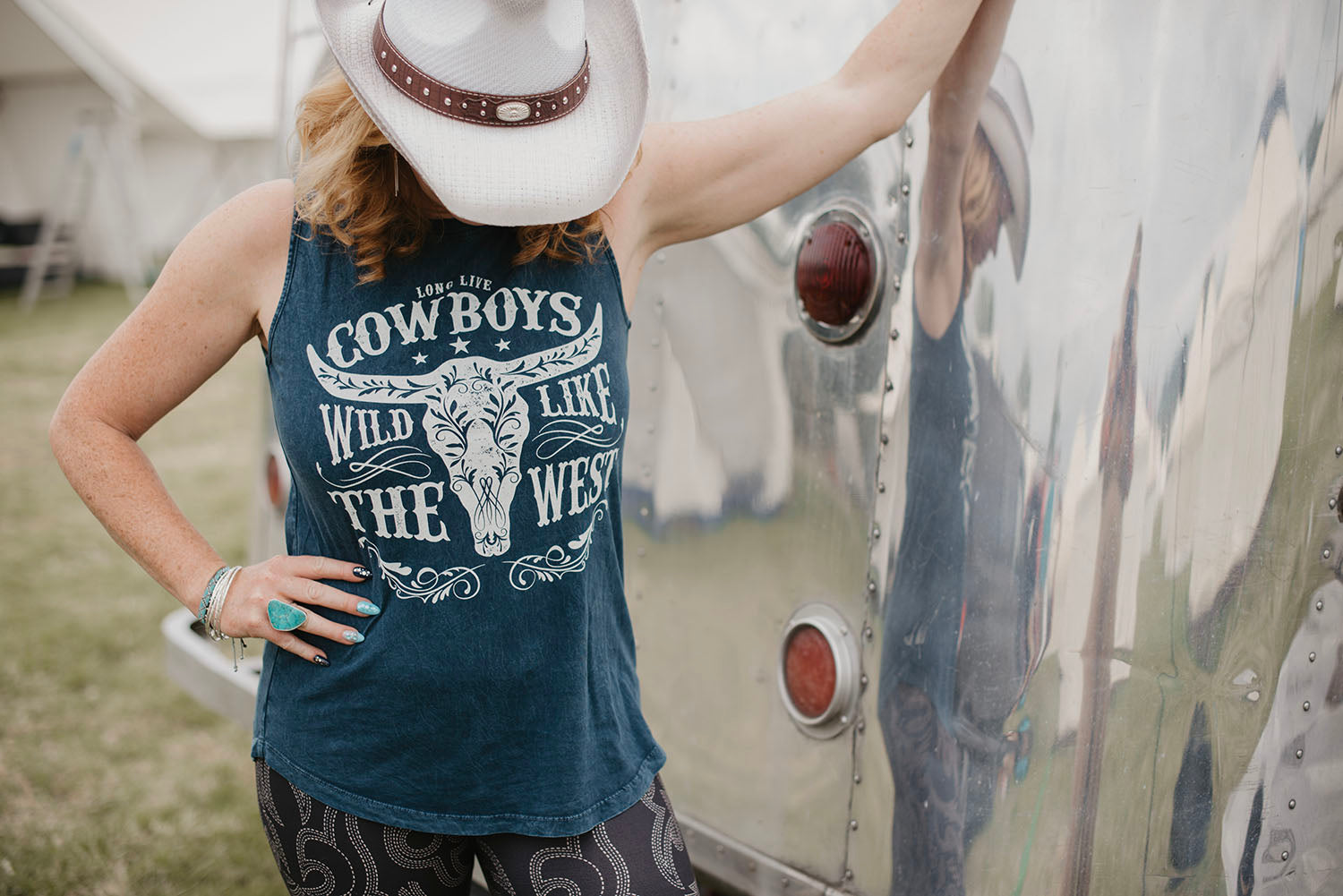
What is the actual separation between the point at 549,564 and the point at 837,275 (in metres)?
0.63

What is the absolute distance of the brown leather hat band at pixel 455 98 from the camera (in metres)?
1.32

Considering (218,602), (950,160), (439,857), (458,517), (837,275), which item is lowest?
(439,857)

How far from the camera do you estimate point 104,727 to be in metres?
4.06

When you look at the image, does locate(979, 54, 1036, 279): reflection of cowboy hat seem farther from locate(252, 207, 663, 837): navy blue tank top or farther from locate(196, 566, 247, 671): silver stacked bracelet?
locate(196, 566, 247, 671): silver stacked bracelet

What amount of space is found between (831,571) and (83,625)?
4.16 meters

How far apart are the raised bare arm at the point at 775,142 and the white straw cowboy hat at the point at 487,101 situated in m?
0.17

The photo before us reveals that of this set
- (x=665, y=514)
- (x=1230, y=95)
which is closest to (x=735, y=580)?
(x=665, y=514)

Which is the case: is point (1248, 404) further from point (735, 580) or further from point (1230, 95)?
point (735, 580)

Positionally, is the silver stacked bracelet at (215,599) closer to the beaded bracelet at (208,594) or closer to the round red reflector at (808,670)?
the beaded bracelet at (208,594)

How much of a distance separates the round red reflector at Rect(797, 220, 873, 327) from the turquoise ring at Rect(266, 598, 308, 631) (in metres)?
0.85

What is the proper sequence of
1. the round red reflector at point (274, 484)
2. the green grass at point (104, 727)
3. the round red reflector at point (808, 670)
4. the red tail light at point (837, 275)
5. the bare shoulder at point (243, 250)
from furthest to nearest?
the green grass at point (104, 727) < the round red reflector at point (274, 484) < the round red reflector at point (808, 670) < the red tail light at point (837, 275) < the bare shoulder at point (243, 250)

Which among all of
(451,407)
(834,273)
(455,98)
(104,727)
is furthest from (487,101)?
(104,727)

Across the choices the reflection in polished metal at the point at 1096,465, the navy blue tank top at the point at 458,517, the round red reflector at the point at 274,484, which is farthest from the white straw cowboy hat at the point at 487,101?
the round red reflector at the point at 274,484

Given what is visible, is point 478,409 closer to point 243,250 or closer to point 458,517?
point 458,517
